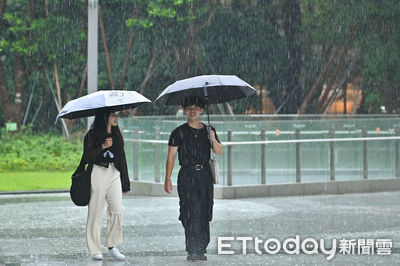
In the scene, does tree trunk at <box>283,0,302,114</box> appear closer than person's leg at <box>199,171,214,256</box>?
No

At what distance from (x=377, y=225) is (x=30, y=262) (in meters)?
5.31

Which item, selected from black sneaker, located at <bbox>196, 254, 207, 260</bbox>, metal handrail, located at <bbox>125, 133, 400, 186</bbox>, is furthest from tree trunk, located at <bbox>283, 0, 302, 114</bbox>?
black sneaker, located at <bbox>196, 254, 207, 260</bbox>

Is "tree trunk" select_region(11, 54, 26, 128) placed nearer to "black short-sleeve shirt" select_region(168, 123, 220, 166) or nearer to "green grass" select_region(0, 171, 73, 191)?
"green grass" select_region(0, 171, 73, 191)

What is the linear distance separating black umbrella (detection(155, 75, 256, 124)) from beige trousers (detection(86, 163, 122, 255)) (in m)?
1.01

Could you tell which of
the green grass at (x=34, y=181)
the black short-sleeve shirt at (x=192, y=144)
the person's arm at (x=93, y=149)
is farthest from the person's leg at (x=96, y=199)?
the green grass at (x=34, y=181)

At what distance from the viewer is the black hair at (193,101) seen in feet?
35.8

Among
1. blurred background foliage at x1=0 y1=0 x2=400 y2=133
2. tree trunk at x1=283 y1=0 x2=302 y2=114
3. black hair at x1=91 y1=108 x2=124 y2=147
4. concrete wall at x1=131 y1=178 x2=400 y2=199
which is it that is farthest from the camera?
tree trunk at x1=283 y1=0 x2=302 y2=114

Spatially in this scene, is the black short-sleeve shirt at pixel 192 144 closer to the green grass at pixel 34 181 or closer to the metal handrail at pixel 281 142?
the metal handrail at pixel 281 142

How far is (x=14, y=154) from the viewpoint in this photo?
29.8m

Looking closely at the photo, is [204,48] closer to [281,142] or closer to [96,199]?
[281,142]

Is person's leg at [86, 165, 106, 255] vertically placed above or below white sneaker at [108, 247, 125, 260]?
above

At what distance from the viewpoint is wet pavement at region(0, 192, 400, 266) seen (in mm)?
10891

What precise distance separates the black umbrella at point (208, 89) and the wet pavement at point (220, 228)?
5.70 ft

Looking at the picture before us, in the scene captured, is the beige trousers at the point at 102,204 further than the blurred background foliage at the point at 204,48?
No
